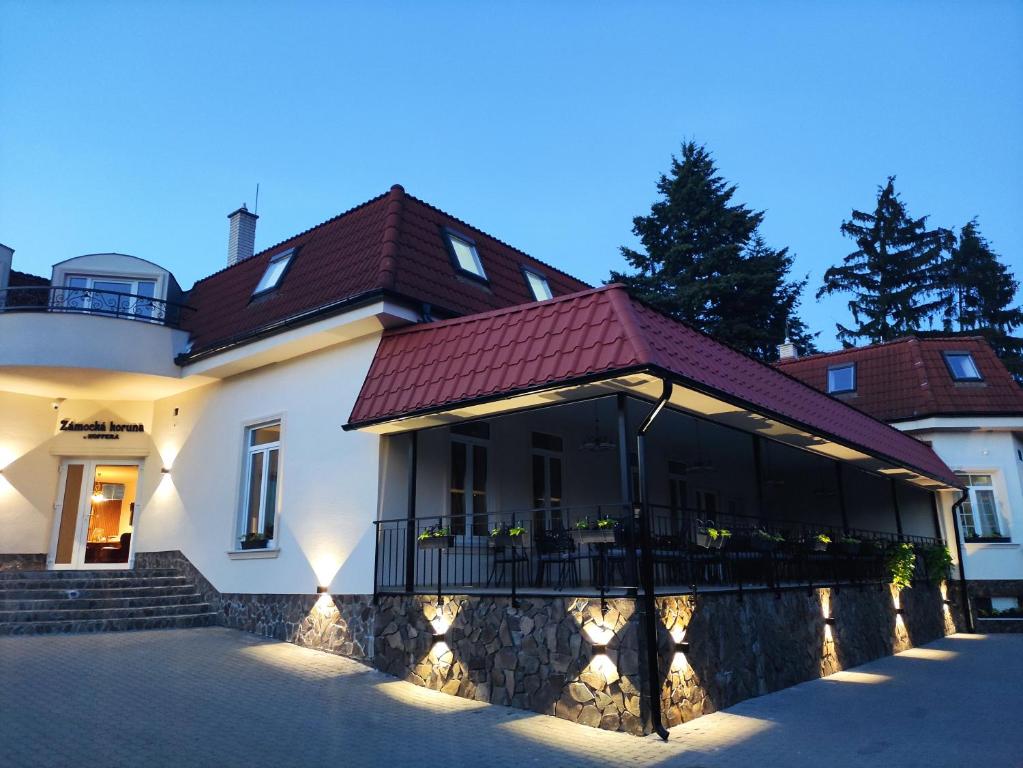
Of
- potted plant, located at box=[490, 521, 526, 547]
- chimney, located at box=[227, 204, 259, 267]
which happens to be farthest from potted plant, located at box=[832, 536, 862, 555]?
chimney, located at box=[227, 204, 259, 267]

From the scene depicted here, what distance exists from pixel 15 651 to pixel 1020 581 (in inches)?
702

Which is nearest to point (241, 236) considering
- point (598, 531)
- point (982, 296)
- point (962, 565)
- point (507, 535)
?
point (507, 535)

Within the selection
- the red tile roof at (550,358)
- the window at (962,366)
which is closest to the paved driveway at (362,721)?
the red tile roof at (550,358)

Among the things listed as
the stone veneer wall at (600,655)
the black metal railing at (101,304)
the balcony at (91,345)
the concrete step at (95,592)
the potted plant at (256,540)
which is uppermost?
the black metal railing at (101,304)

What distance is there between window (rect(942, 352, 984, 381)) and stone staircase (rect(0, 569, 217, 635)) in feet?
54.6

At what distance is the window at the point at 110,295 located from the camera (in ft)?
40.8

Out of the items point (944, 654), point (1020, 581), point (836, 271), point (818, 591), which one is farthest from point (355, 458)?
point (836, 271)

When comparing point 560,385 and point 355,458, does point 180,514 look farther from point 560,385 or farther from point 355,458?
point 560,385

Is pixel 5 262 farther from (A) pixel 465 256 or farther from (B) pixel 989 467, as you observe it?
(B) pixel 989 467

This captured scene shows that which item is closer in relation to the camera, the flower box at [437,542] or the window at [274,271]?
the flower box at [437,542]

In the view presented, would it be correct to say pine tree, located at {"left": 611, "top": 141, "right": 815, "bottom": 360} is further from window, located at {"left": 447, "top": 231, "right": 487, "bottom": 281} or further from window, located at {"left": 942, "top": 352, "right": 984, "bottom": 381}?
window, located at {"left": 447, "top": 231, "right": 487, "bottom": 281}

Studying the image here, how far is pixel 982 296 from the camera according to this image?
32812mm

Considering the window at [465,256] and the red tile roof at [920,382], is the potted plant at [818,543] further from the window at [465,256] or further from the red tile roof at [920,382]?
the red tile roof at [920,382]

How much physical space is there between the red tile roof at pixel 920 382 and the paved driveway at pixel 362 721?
850cm
